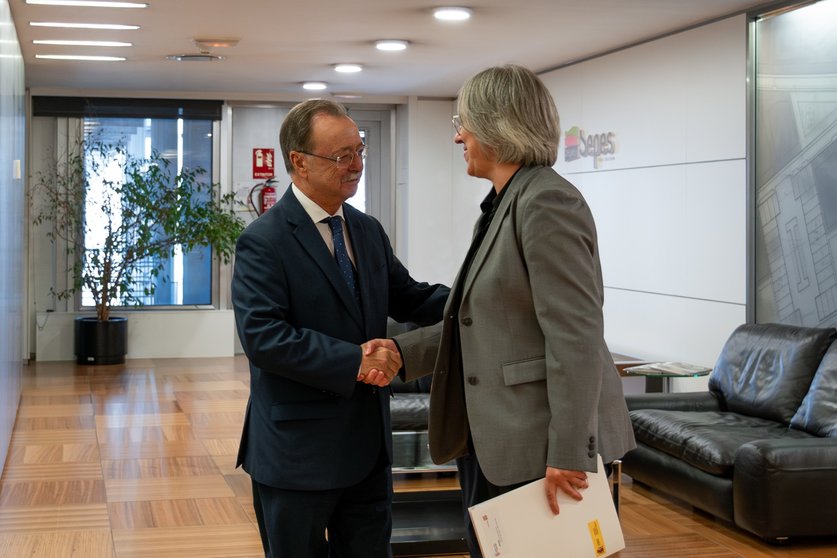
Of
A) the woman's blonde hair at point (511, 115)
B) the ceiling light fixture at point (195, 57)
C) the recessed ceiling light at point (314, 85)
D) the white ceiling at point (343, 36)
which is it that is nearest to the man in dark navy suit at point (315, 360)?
the woman's blonde hair at point (511, 115)

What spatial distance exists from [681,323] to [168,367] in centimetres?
574

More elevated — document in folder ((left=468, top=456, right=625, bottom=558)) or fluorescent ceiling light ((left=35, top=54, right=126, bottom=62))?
fluorescent ceiling light ((left=35, top=54, right=126, bottom=62))

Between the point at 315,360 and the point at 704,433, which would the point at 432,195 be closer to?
the point at 704,433

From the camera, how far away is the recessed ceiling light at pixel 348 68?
9539 mm

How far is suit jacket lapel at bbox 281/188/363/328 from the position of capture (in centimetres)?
270

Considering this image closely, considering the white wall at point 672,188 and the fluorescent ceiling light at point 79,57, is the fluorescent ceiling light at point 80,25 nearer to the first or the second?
the fluorescent ceiling light at point 79,57

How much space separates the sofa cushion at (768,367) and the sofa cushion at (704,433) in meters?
0.11

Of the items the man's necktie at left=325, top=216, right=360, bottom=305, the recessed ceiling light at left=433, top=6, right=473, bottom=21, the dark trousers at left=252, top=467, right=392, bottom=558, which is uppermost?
the recessed ceiling light at left=433, top=6, right=473, bottom=21

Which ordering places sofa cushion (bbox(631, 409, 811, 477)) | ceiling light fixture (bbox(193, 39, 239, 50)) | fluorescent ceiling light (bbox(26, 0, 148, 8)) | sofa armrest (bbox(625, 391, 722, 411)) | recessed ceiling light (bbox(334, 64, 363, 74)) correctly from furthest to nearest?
recessed ceiling light (bbox(334, 64, 363, 74))
ceiling light fixture (bbox(193, 39, 239, 50))
fluorescent ceiling light (bbox(26, 0, 148, 8))
sofa armrest (bbox(625, 391, 722, 411))
sofa cushion (bbox(631, 409, 811, 477))

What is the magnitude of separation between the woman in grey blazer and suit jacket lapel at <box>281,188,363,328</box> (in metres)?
0.33

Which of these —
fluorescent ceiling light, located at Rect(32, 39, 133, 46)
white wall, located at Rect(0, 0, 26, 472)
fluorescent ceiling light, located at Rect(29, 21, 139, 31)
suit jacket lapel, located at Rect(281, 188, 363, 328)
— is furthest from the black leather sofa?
fluorescent ceiling light, located at Rect(32, 39, 133, 46)

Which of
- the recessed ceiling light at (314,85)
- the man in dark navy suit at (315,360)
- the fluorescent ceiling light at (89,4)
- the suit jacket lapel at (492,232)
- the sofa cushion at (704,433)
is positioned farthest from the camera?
the recessed ceiling light at (314,85)

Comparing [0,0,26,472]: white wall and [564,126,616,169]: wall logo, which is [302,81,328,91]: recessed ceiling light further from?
[0,0,26,472]: white wall

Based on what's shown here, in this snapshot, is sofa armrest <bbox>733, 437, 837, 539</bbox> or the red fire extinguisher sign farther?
the red fire extinguisher sign
